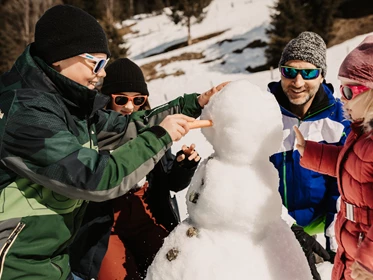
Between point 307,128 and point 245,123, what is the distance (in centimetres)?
122

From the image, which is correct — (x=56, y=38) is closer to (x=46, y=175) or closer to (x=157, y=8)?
(x=46, y=175)

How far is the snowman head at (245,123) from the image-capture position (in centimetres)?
149

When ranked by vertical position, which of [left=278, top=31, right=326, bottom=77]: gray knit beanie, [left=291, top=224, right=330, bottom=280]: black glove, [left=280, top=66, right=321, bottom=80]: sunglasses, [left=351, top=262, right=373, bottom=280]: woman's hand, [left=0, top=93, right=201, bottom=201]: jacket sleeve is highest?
[left=0, top=93, right=201, bottom=201]: jacket sleeve

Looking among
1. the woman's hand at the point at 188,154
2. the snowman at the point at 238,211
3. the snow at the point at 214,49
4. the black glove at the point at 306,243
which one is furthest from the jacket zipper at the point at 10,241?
the snow at the point at 214,49

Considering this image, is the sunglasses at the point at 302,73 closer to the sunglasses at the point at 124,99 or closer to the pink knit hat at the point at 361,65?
the pink knit hat at the point at 361,65

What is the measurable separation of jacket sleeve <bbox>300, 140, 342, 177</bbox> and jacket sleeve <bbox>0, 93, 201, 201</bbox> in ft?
2.97

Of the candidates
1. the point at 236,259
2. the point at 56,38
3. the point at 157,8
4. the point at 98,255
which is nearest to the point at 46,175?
the point at 56,38

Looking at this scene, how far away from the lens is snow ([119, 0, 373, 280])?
47.0 feet

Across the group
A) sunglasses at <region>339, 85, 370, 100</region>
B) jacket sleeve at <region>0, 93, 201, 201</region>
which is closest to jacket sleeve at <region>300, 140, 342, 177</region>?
sunglasses at <region>339, 85, 370, 100</region>

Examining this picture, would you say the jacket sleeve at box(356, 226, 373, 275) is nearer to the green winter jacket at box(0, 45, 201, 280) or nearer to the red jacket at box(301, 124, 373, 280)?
the red jacket at box(301, 124, 373, 280)

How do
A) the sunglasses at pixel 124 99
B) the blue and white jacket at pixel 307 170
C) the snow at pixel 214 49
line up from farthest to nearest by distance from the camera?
the snow at pixel 214 49
the sunglasses at pixel 124 99
the blue and white jacket at pixel 307 170

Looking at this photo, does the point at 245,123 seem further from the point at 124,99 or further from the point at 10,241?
the point at 124,99

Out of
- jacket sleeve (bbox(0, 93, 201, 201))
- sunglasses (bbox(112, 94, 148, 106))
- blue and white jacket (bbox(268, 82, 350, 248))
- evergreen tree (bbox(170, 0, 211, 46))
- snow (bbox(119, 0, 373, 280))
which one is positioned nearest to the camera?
jacket sleeve (bbox(0, 93, 201, 201))

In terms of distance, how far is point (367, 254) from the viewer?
1.42 metres
